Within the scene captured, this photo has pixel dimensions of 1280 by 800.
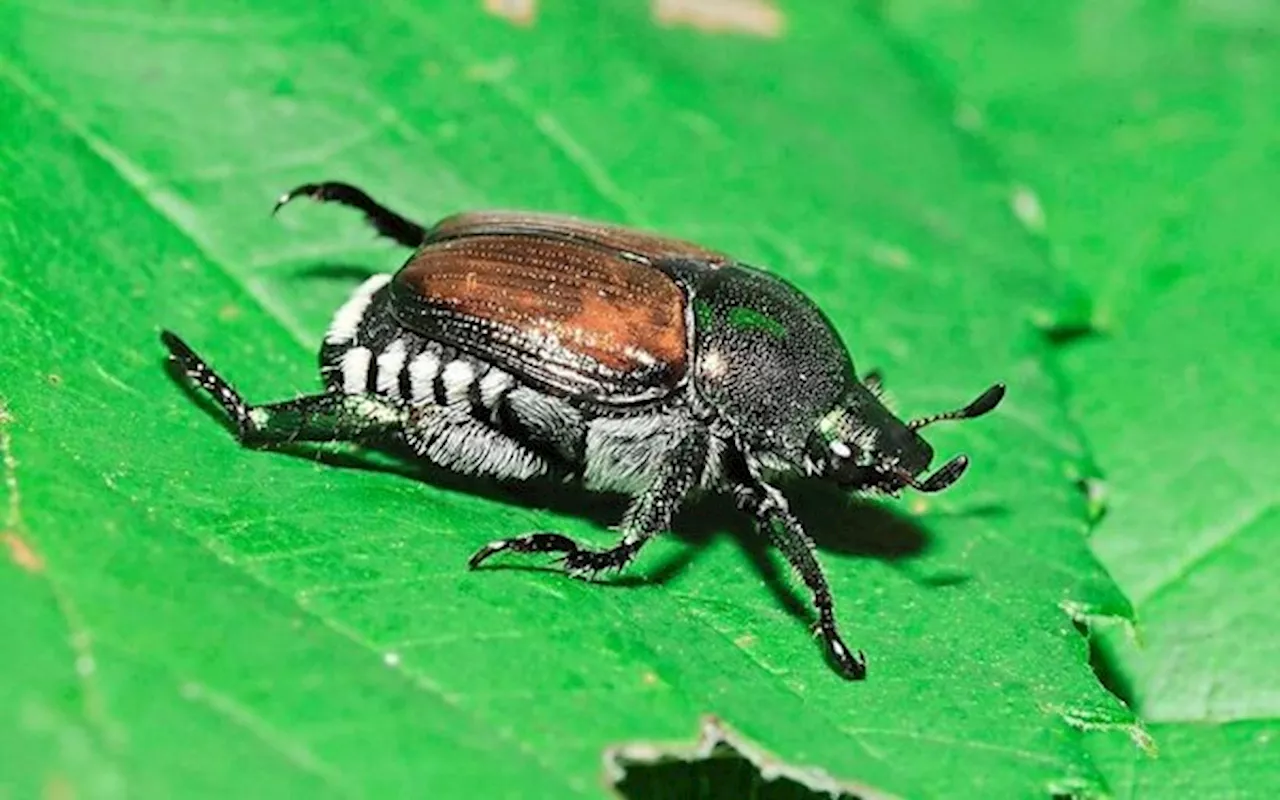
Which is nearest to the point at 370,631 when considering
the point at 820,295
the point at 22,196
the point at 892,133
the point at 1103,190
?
Result: the point at 22,196

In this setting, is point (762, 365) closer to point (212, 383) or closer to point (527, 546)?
point (527, 546)

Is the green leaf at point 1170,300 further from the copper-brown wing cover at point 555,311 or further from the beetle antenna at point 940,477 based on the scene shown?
the copper-brown wing cover at point 555,311

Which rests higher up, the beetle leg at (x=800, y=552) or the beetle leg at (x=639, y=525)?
Answer: the beetle leg at (x=639, y=525)

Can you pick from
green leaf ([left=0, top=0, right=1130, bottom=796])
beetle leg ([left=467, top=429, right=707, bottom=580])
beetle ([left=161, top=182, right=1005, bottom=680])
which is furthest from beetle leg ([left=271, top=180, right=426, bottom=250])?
beetle leg ([left=467, top=429, right=707, bottom=580])

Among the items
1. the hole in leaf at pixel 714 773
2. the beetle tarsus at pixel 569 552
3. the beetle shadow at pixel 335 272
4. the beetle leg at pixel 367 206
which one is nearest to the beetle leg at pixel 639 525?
the beetle tarsus at pixel 569 552

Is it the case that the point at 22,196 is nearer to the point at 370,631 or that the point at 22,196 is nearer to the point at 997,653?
the point at 370,631

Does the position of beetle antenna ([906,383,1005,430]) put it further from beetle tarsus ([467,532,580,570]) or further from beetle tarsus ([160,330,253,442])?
beetle tarsus ([160,330,253,442])
